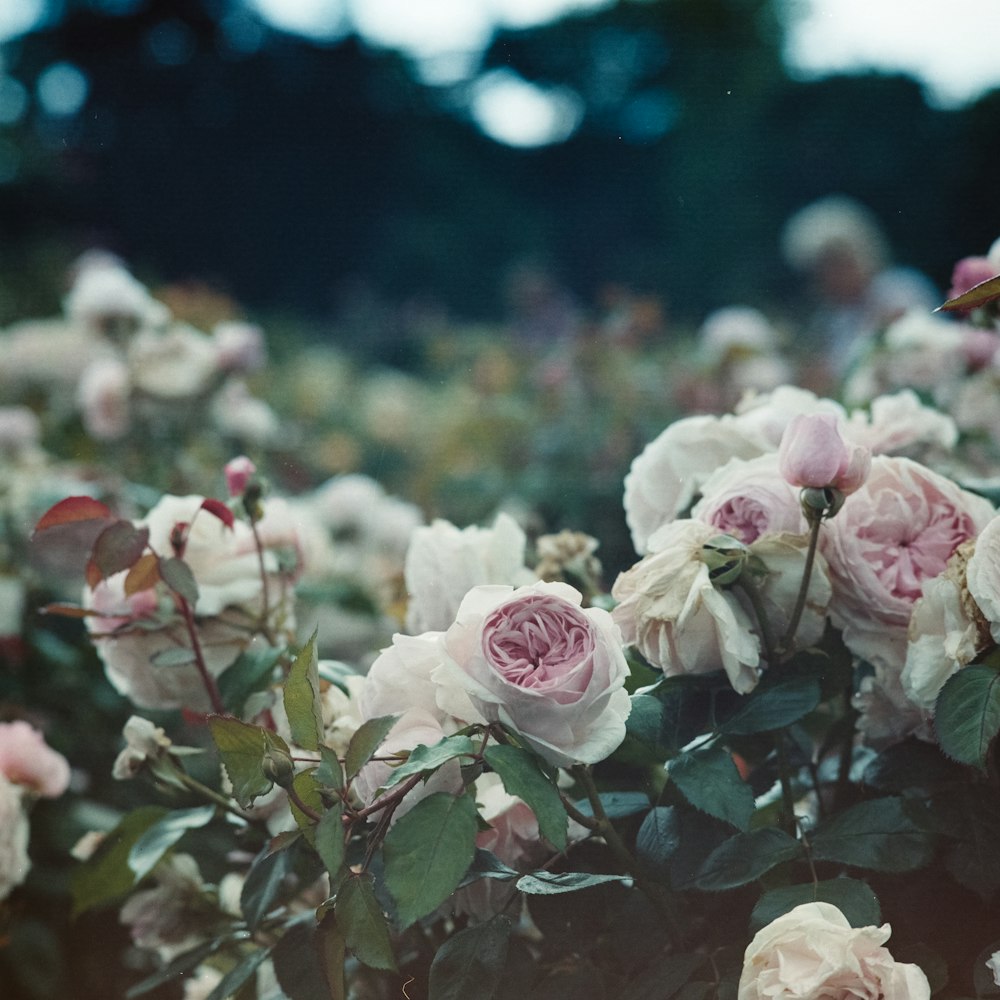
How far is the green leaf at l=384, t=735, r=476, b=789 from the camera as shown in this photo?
319mm

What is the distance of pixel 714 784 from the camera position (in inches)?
14.2

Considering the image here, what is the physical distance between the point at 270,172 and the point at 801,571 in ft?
8.65

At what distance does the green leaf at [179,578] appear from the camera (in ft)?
1.50

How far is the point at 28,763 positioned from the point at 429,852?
1.12 ft

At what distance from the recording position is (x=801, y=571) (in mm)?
386

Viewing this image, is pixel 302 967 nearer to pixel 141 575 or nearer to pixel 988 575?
pixel 141 575

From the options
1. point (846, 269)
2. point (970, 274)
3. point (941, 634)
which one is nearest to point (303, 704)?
point (941, 634)

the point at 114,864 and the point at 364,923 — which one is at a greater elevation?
the point at 364,923

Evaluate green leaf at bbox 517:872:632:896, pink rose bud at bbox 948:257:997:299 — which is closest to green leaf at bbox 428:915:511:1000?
green leaf at bbox 517:872:632:896

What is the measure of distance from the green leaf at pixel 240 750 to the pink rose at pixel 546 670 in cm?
7

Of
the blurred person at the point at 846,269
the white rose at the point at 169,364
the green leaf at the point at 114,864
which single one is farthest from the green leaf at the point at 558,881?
the blurred person at the point at 846,269

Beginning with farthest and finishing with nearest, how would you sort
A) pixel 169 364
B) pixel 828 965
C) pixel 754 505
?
pixel 169 364, pixel 754 505, pixel 828 965

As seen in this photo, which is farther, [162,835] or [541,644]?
[162,835]

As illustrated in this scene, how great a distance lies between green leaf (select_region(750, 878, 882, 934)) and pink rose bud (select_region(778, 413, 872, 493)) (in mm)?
134
